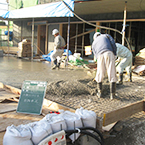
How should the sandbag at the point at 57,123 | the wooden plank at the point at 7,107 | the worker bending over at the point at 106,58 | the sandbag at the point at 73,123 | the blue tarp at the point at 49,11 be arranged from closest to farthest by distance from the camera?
the sandbag at the point at 57,123 → the sandbag at the point at 73,123 → the wooden plank at the point at 7,107 → the worker bending over at the point at 106,58 → the blue tarp at the point at 49,11

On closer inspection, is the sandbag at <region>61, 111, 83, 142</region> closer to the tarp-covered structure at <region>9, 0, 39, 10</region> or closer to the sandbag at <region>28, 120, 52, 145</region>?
the sandbag at <region>28, 120, 52, 145</region>

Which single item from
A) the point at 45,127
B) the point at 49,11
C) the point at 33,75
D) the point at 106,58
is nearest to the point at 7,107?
the point at 45,127

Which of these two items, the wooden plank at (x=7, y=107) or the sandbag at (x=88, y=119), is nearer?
the sandbag at (x=88, y=119)

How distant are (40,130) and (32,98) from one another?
3.72 feet

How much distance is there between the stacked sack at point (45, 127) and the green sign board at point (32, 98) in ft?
2.18

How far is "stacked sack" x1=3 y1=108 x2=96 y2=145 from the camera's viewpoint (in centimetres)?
212

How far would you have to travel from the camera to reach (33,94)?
3.33 m

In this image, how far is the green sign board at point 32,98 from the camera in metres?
3.21

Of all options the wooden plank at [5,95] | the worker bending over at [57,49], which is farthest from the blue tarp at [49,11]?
the wooden plank at [5,95]

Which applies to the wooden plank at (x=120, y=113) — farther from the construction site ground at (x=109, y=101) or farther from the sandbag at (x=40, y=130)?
the sandbag at (x=40, y=130)

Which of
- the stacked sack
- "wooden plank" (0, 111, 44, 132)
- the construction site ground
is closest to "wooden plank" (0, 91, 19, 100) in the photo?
the construction site ground

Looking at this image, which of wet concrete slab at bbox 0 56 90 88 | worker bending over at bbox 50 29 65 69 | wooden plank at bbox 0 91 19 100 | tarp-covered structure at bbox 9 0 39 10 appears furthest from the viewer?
tarp-covered structure at bbox 9 0 39 10

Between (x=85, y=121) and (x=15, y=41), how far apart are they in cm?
1678

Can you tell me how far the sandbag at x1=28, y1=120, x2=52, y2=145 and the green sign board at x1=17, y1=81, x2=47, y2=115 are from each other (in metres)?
0.81
